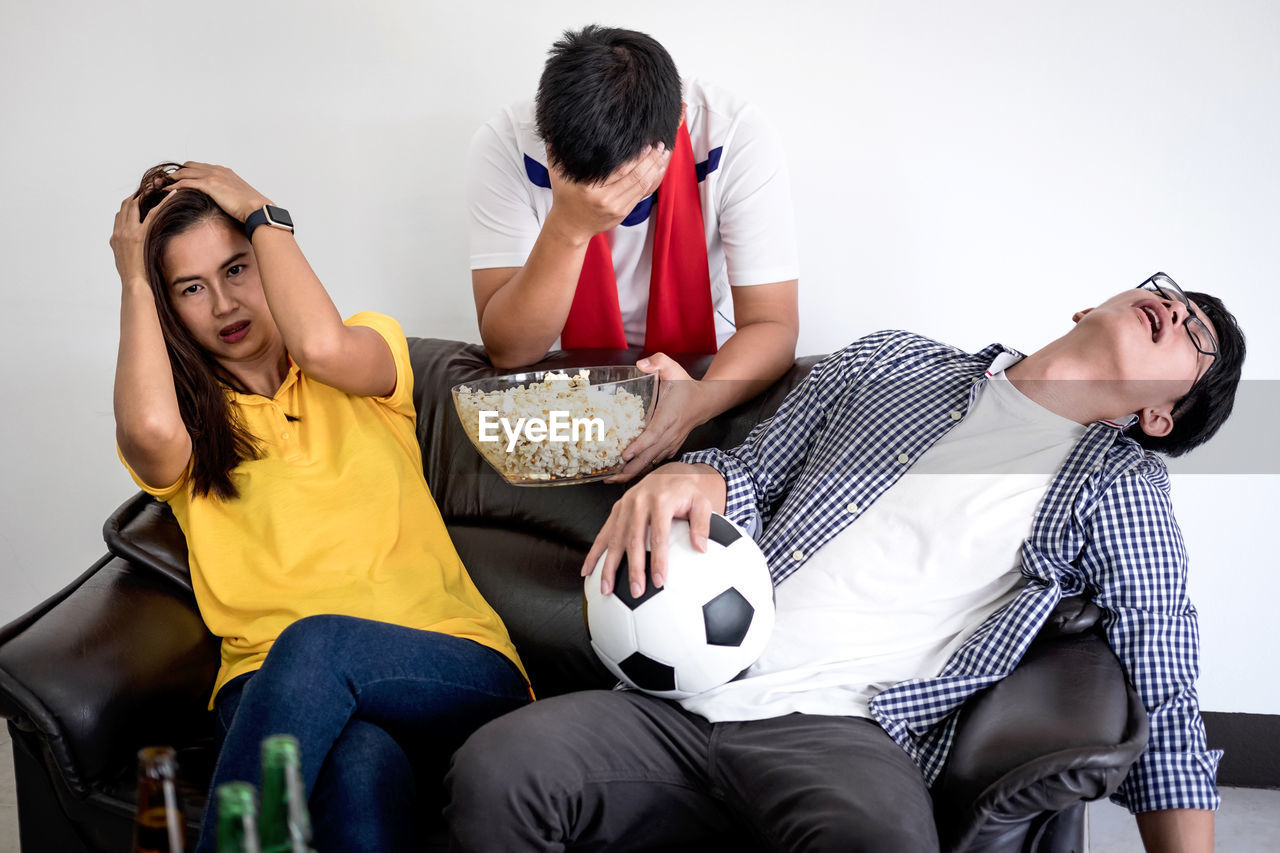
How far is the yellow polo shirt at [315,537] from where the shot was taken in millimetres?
1535

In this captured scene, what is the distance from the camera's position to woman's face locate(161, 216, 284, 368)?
1.58 m

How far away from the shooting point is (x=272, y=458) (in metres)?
1.61

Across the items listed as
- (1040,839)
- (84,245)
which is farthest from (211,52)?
(1040,839)

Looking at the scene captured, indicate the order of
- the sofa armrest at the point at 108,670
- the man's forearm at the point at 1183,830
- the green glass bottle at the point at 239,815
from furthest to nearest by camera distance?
the sofa armrest at the point at 108,670
the man's forearm at the point at 1183,830
the green glass bottle at the point at 239,815

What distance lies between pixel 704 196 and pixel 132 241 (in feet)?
3.18

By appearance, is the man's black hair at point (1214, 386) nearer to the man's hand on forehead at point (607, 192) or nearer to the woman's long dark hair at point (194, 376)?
the man's hand on forehead at point (607, 192)

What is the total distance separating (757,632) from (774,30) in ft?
4.49

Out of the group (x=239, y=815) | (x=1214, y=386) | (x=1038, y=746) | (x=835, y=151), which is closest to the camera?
(x=239, y=815)

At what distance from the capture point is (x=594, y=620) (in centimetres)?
132

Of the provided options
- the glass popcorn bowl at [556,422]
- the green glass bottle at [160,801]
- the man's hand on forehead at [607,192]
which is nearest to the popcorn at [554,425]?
the glass popcorn bowl at [556,422]

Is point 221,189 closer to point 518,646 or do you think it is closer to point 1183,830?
point 518,646

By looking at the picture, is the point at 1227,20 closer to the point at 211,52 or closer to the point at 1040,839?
the point at 1040,839

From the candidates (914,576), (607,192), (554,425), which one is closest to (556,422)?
(554,425)

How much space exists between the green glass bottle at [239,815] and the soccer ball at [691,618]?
69 cm
